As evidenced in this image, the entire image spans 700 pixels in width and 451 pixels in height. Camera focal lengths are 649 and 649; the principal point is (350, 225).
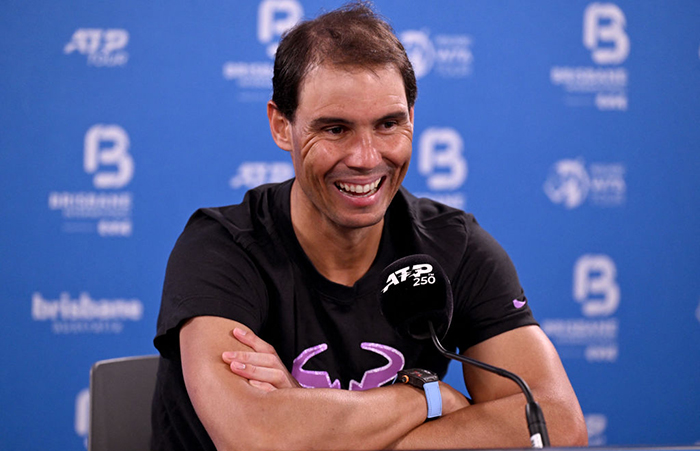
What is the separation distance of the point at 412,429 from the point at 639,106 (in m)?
2.64

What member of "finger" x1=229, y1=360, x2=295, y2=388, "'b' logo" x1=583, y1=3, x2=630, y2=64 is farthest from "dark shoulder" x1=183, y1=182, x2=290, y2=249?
"'b' logo" x1=583, y1=3, x2=630, y2=64

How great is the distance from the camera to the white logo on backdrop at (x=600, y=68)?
331cm

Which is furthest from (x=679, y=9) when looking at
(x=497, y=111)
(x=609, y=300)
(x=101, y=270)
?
(x=101, y=270)

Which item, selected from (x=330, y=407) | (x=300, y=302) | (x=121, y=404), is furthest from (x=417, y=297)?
(x=121, y=404)

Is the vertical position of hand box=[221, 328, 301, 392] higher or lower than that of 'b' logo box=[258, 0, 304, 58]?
lower

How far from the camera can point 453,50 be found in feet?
10.7

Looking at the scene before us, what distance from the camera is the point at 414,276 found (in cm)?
112

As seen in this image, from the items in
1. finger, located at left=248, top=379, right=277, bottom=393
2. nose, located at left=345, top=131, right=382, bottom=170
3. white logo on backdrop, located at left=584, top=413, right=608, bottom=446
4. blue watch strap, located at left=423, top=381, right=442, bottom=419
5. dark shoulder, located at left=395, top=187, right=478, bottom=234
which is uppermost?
nose, located at left=345, top=131, right=382, bottom=170

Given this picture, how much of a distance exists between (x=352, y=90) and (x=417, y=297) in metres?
0.61

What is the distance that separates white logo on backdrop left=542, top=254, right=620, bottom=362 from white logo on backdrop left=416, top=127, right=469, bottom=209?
76 cm

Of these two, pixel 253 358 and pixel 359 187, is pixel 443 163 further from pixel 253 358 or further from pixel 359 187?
pixel 253 358

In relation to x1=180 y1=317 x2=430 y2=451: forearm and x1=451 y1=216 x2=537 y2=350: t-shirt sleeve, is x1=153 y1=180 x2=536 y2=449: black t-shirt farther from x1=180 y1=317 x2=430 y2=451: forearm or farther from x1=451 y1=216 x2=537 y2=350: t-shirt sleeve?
x1=180 y1=317 x2=430 y2=451: forearm

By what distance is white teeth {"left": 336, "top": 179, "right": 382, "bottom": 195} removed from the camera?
1.62m

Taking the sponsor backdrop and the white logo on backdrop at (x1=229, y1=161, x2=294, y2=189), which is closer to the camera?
the sponsor backdrop
